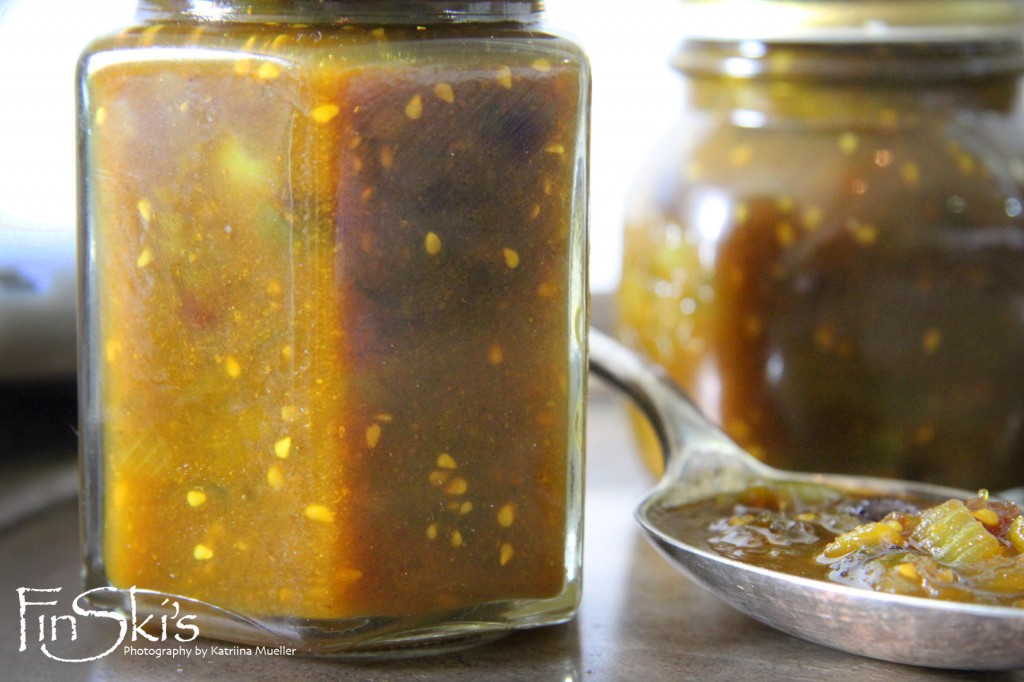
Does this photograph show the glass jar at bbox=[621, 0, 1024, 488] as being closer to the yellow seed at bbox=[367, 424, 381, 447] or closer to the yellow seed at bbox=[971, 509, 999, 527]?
the yellow seed at bbox=[971, 509, 999, 527]

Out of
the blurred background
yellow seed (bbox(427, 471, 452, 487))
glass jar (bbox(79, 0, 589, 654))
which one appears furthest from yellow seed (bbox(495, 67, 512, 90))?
the blurred background

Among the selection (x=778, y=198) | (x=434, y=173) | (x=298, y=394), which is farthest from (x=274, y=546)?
(x=778, y=198)

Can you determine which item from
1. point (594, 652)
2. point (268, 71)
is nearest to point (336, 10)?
point (268, 71)

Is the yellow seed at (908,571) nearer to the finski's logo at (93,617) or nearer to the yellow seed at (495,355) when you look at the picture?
the yellow seed at (495,355)

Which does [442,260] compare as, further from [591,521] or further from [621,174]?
[621,174]

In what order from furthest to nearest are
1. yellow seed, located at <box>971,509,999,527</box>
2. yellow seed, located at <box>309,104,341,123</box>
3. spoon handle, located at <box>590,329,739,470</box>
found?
spoon handle, located at <box>590,329,739,470</box>, yellow seed, located at <box>971,509,999,527</box>, yellow seed, located at <box>309,104,341,123</box>

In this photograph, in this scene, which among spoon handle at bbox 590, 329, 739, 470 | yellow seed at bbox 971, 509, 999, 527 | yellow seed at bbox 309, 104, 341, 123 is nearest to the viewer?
yellow seed at bbox 309, 104, 341, 123
